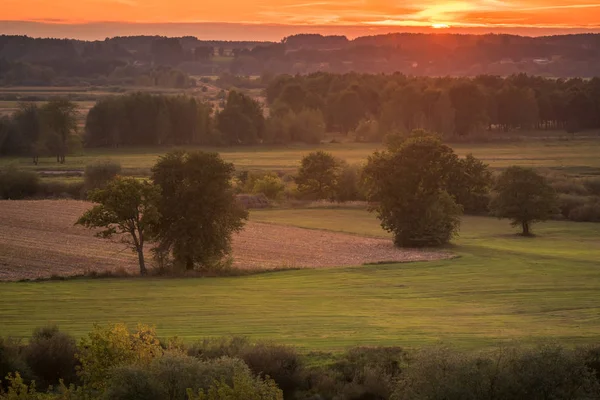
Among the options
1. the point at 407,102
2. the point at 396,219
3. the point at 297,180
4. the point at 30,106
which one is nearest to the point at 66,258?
the point at 396,219

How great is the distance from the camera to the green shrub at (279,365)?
82.7 ft

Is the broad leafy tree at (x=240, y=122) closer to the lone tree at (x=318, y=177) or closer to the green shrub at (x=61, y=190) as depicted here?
the lone tree at (x=318, y=177)

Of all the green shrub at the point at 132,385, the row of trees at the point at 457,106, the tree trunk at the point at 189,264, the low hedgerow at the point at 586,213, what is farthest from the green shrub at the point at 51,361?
the row of trees at the point at 457,106

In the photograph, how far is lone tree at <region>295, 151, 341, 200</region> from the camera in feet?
268

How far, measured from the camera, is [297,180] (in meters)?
83.2

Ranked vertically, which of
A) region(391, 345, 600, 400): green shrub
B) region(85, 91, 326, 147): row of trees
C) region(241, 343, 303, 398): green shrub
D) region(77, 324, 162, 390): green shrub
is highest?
region(85, 91, 326, 147): row of trees

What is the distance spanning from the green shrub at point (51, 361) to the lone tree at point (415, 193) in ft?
102

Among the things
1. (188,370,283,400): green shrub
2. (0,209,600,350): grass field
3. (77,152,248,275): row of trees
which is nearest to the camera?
(188,370,283,400): green shrub

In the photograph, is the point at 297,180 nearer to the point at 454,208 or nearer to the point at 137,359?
the point at 454,208

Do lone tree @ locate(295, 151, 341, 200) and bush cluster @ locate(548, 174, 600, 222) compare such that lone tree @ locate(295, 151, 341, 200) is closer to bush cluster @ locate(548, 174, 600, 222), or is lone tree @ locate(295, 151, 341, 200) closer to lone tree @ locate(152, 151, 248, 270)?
bush cluster @ locate(548, 174, 600, 222)

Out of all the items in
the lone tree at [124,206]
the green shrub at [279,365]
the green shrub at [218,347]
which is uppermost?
the lone tree at [124,206]

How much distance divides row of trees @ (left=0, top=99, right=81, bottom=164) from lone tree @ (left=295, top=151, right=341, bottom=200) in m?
34.0

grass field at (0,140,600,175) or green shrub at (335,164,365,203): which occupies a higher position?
grass field at (0,140,600,175)

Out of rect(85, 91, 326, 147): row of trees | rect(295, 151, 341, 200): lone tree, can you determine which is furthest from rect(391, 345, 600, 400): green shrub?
rect(85, 91, 326, 147): row of trees
